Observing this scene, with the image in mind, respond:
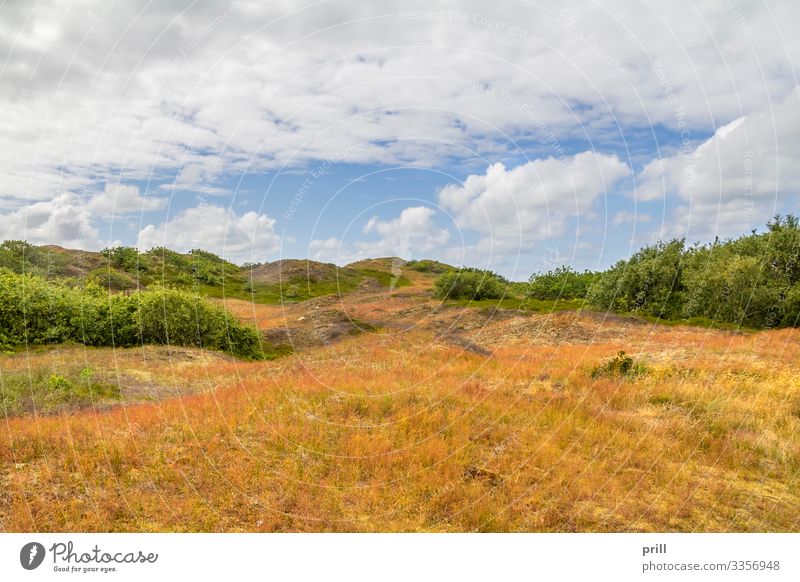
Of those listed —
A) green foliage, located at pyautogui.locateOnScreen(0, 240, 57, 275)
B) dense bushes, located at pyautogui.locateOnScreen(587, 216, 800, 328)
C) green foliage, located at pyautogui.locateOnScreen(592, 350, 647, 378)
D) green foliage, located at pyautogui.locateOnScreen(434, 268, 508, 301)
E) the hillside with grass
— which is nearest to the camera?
the hillside with grass

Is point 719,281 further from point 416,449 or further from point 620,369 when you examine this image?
point 416,449

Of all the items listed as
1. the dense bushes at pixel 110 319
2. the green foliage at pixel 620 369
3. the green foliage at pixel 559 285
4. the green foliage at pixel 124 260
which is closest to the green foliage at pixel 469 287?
the green foliage at pixel 559 285

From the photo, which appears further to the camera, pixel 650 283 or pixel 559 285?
pixel 559 285

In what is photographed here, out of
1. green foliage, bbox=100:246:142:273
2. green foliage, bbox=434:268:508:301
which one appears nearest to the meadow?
green foliage, bbox=434:268:508:301

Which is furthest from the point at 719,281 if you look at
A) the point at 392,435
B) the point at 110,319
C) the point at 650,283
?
the point at 110,319

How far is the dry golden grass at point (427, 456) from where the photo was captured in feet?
30.5

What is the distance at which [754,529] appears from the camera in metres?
9.06

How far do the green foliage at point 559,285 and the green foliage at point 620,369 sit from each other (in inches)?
2330

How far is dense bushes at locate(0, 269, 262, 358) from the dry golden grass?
2043 centimetres

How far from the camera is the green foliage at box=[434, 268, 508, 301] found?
6731 cm

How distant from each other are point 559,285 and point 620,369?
6563 cm

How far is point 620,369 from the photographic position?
20812 millimetres

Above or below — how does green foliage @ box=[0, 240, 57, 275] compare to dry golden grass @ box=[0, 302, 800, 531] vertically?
above

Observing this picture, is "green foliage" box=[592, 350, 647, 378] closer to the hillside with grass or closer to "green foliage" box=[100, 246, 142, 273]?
the hillside with grass
